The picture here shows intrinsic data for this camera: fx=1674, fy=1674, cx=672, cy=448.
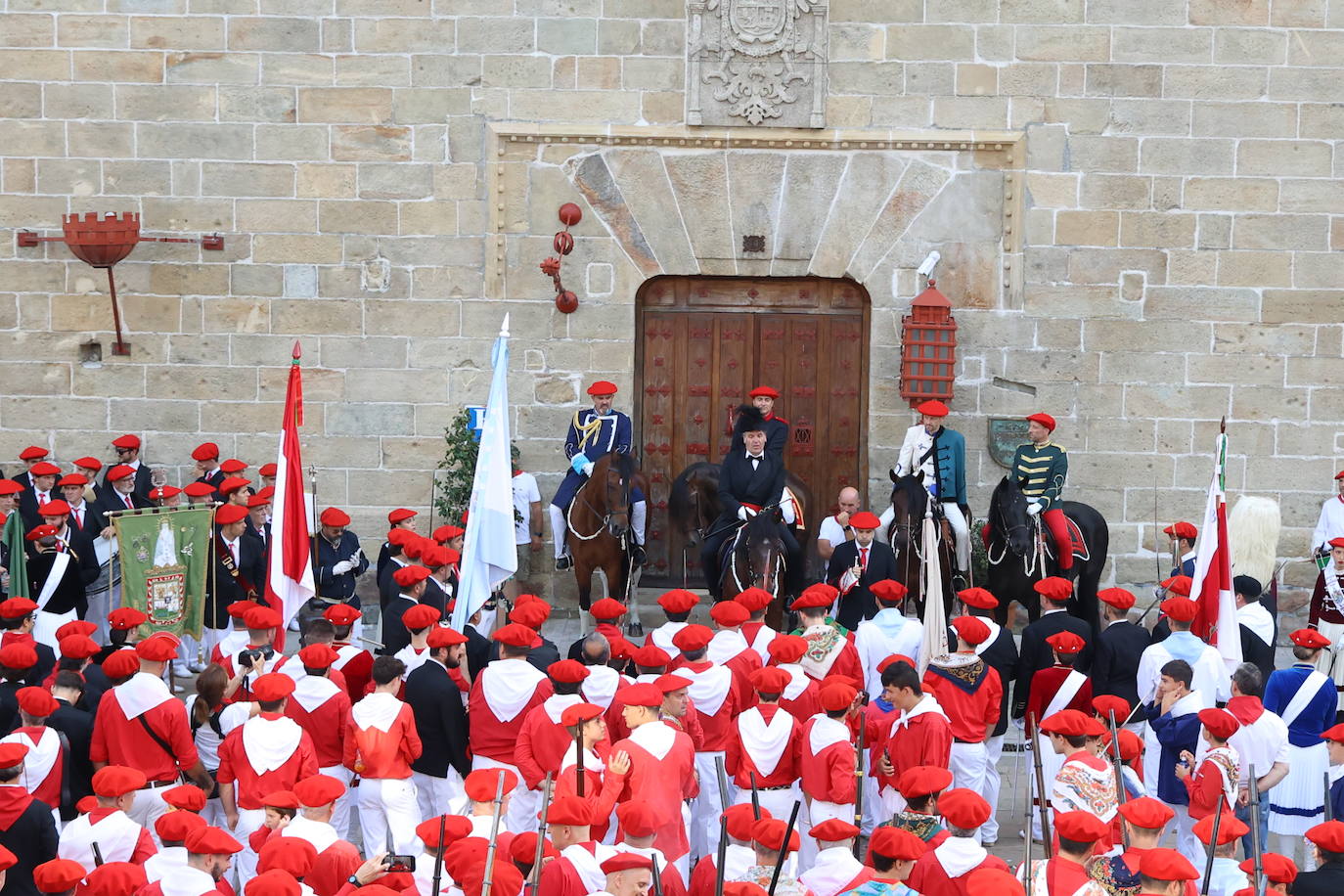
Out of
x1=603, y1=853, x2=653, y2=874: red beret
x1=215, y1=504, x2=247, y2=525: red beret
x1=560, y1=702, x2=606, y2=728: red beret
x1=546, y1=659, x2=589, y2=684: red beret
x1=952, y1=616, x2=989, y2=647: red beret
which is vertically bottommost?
x1=603, y1=853, x2=653, y2=874: red beret

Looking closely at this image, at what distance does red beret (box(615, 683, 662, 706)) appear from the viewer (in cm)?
832

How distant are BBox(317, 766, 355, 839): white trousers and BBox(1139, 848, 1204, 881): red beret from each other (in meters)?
4.73

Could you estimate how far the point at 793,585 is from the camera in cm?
1380

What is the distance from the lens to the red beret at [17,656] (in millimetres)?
9070

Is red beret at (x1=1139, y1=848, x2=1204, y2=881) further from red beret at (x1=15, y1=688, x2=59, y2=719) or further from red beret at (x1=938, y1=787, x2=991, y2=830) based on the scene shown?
red beret at (x1=15, y1=688, x2=59, y2=719)

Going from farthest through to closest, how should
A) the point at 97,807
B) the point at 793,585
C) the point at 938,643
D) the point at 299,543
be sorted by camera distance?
1. the point at 793,585
2. the point at 299,543
3. the point at 938,643
4. the point at 97,807

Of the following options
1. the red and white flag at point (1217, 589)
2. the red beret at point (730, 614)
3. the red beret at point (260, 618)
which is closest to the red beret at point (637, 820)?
the red beret at point (730, 614)

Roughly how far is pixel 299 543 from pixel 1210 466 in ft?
28.0

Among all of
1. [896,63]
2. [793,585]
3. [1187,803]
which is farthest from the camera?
[896,63]

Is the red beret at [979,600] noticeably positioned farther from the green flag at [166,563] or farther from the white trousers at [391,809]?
the green flag at [166,563]

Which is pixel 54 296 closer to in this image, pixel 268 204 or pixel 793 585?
pixel 268 204

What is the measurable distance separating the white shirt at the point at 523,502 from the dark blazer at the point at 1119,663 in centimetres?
637

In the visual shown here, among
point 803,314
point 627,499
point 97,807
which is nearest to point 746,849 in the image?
point 97,807

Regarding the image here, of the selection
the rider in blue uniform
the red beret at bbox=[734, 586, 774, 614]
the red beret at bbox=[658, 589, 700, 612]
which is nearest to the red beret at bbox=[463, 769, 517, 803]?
the red beret at bbox=[658, 589, 700, 612]
